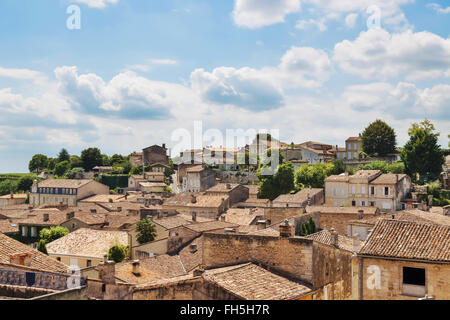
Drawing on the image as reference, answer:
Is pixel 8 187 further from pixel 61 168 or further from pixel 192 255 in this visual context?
pixel 192 255

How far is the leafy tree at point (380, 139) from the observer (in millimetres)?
78000

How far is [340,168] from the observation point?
225 feet

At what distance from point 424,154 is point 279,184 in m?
20.0

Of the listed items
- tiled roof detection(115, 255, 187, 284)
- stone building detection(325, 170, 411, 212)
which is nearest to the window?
tiled roof detection(115, 255, 187, 284)

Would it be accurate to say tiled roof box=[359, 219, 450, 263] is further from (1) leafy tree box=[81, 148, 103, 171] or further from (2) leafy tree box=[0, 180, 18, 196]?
(2) leafy tree box=[0, 180, 18, 196]

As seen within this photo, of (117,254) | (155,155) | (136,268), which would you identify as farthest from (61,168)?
(136,268)

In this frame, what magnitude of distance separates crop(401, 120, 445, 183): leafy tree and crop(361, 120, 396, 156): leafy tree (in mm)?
15947

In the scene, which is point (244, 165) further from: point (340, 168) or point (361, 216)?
point (361, 216)

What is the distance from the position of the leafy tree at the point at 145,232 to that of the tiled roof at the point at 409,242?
23950 mm

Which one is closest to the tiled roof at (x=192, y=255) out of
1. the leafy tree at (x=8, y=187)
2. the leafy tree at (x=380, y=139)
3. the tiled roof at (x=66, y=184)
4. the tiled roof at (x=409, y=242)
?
the tiled roof at (x=409, y=242)

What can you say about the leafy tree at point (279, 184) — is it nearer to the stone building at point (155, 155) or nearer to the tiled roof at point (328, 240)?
the tiled roof at point (328, 240)

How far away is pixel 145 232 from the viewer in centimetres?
3759

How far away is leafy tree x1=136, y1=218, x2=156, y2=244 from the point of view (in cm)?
3747
